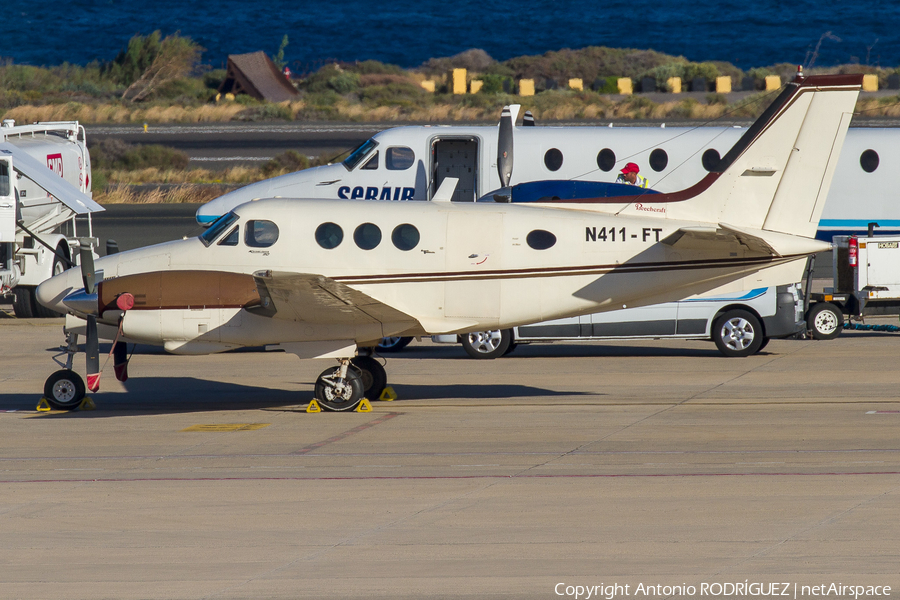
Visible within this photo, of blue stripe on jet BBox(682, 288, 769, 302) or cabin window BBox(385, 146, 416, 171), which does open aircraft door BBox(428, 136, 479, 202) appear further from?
blue stripe on jet BBox(682, 288, 769, 302)

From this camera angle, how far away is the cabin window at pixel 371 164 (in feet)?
74.8

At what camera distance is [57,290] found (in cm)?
1416

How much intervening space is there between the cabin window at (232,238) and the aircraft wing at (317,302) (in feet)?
3.43

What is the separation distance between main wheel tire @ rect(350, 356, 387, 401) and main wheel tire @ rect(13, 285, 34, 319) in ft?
36.8

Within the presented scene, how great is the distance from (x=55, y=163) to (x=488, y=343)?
12.2m

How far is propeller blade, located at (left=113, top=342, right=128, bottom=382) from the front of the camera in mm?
13664

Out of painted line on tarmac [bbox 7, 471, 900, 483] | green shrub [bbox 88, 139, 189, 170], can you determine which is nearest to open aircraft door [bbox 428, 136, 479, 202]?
painted line on tarmac [bbox 7, 471, 900, 483]

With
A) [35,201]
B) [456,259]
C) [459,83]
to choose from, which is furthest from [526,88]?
[456,259]

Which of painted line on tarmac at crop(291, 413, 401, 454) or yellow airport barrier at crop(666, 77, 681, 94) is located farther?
yellow airport barrier at crop(666, 77, 681, 94)

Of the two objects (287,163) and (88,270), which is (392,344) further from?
(287,163)

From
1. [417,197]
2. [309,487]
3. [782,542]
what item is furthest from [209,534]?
[417,197]

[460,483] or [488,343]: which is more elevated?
[488,343]

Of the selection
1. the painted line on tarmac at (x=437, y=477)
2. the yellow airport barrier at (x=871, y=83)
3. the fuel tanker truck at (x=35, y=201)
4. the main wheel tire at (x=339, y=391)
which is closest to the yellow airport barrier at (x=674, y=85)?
the yellow airport barrier at (x=871, y=83)

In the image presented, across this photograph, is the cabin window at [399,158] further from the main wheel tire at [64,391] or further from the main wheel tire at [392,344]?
the main wheel tire at [64,391]
